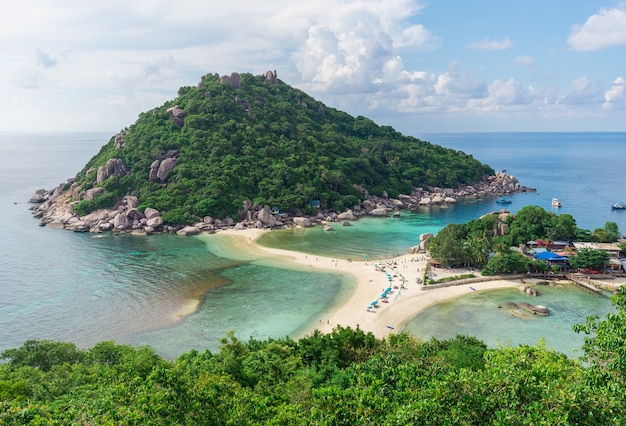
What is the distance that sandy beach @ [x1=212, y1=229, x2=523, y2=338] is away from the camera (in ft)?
102

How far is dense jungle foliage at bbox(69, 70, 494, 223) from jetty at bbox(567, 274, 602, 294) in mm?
37708

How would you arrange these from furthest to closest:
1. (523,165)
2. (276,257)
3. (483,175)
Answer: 1. (523,165)
2. (483,175)
3. (276,257)

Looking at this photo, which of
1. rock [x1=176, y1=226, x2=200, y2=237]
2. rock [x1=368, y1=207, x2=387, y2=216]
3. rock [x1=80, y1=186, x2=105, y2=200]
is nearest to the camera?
rock [x1=176, y1=226, x2=200, y2=237]

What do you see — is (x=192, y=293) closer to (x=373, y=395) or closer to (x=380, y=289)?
(x=380, y=289)

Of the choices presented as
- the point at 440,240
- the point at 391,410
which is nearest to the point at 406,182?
the point at 440,240

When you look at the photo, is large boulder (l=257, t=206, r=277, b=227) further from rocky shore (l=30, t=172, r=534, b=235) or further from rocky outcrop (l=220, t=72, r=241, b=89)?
rocky outcrop (l=220, t=72, r=241, b=89)

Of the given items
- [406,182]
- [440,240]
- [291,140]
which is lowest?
[440,240]

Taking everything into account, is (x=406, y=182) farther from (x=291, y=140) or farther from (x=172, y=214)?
(x=172, y=214)

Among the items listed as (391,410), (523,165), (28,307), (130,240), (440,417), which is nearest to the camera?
(440,417)

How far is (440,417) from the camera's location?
9.25 metres

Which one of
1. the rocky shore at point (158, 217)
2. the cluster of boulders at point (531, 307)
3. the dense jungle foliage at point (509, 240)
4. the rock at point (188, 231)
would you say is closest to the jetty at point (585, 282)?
the dense jungle foliage at point (509, 240)

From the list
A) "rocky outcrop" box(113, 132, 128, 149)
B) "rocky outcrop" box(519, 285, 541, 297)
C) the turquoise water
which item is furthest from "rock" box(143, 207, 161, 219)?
"rocky outcrop" box(519, 285, 541, 297)

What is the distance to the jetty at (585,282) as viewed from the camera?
36.7 meters

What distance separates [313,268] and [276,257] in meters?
→ 5.93
